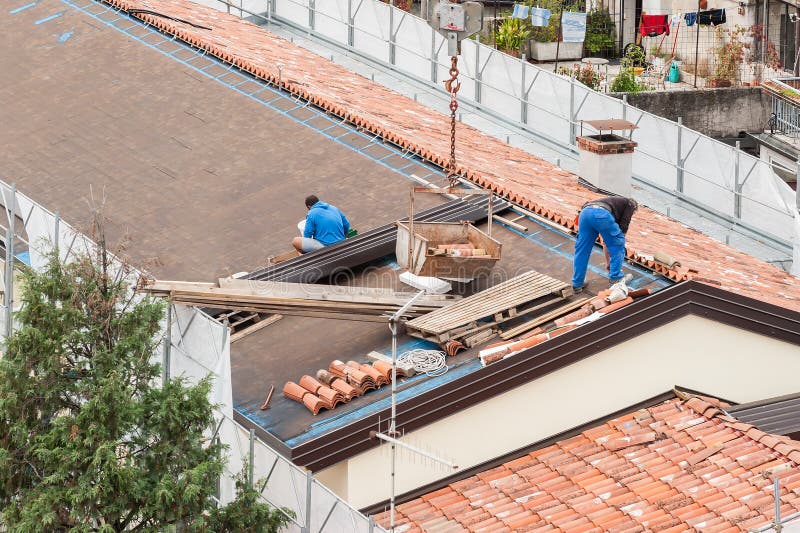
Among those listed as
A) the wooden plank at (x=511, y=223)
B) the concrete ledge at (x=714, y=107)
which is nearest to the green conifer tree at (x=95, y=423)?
the wooden plank at (x=511, y=223)

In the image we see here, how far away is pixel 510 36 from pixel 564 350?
26.4 m

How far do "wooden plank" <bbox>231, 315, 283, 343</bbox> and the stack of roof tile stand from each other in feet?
6.07

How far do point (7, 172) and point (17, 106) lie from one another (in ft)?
11.4

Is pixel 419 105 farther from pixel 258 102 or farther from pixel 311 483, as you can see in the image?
pixel 311 483

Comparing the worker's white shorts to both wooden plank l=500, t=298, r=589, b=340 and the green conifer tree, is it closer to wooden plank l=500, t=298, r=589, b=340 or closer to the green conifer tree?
wooden plank l=500, t=298, r=589, b=340

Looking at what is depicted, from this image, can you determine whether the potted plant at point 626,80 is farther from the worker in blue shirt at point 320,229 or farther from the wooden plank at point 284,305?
the wooden plank at point 284,305

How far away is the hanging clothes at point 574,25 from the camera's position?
49.3m

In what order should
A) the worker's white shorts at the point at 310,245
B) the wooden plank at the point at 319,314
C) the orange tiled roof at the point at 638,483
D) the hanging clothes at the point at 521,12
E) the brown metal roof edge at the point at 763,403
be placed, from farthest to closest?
the hanging clothes at the point at 521,12 → the worker's white shorts at the point at 310,245 → the wooden plank at the point at 319,314 → the brown metal roof edge at the point at 763,403 → the orange tiled roof at the point at 638,483

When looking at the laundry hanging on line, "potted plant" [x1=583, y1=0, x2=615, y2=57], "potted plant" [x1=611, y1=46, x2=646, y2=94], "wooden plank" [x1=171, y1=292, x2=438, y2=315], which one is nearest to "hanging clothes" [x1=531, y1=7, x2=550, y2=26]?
the laundry hanging on line

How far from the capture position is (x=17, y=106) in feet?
Result: 120

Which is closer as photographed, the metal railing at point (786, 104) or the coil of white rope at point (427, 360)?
the coil of white rope at point (427, 360)

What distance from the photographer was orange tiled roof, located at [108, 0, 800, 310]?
Result: 29641 mm

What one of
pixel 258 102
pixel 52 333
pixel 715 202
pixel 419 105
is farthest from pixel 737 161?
pixel 52 333

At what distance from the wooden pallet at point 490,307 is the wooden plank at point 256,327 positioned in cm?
237
